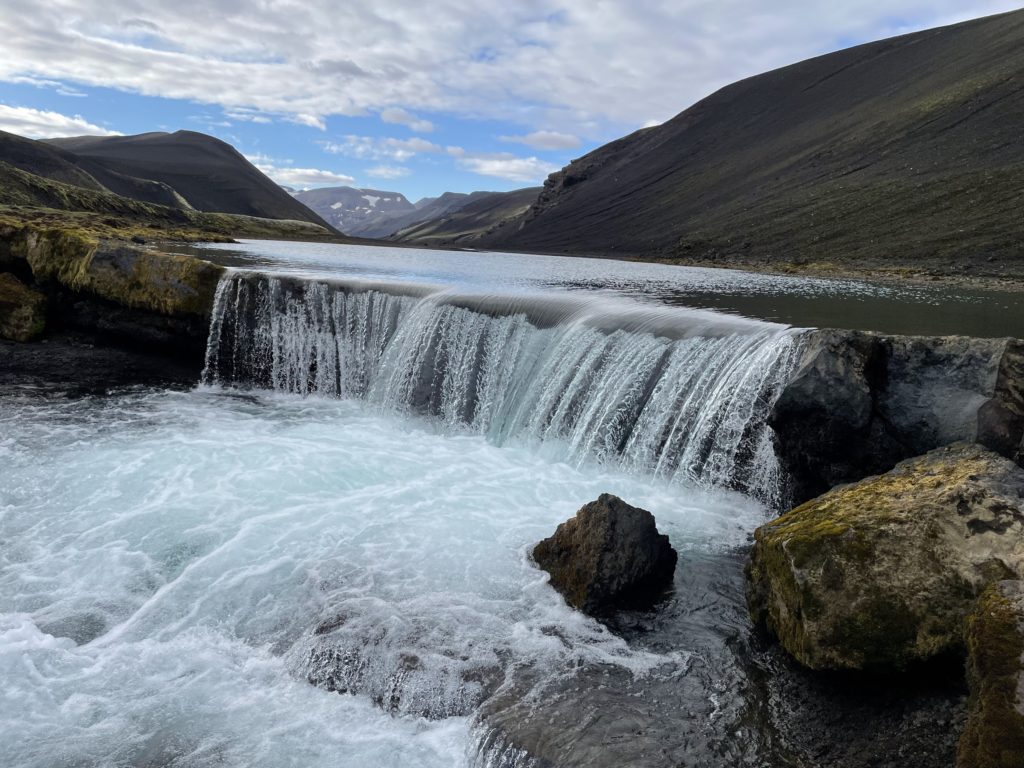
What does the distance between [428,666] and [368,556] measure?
328 centimetres

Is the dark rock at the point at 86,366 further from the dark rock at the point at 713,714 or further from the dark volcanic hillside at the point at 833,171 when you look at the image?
the dark volcanic hillside at the point at 833,171

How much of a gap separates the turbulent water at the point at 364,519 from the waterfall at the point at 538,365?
74mm

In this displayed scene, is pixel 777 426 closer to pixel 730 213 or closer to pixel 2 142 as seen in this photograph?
pixel 730 213

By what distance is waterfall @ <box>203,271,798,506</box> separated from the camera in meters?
13.6

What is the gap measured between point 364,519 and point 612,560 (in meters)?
5.24

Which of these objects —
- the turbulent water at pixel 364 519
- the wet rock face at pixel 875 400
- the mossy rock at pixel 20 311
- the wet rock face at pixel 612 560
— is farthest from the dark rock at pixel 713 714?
the mossy rock at pixel 20 311

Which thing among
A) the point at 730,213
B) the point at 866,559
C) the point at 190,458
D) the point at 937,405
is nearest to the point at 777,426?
the point at 937,405

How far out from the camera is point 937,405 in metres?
11.1

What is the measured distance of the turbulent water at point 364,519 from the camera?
24.7ft

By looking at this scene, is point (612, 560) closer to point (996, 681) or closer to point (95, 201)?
point (996, 681)

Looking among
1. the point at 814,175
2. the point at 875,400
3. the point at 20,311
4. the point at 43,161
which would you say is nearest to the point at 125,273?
the point at 20,311

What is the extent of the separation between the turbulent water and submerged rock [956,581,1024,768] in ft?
7.31

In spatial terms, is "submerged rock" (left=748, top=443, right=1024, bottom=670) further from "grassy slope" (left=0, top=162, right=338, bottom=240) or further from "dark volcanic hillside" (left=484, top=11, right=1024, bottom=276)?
"grassy slope" (left=0, top=162, right=338, bottom=240)

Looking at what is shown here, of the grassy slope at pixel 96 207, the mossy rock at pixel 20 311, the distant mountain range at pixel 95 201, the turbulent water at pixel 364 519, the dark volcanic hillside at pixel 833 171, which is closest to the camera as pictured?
the turbulent water at pixel 364 519
